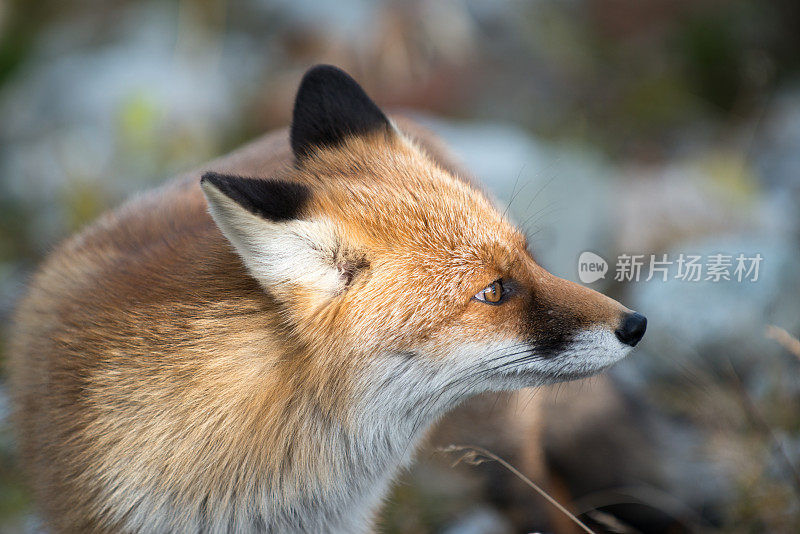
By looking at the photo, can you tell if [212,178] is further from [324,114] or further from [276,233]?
[324,114]

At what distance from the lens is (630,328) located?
2.75 m

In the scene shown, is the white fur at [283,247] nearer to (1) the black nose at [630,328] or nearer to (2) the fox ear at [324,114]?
(2) the fox ear at [324,114]

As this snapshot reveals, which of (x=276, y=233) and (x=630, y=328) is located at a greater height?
(x=276, y=233)

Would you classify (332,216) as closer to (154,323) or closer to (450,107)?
(154,323)

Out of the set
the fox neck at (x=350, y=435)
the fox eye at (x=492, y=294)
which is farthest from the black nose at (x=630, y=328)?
the fox neck at (x=350, y=435)

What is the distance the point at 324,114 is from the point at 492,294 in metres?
1.18

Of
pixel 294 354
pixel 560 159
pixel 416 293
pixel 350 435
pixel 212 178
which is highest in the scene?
pixel 212 178

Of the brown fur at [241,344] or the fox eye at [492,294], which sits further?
the fox eye at [492,294]

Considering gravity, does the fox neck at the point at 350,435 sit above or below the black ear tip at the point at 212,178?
below

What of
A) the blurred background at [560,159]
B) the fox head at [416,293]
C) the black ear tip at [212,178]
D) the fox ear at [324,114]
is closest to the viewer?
the black ear tip at [212,178]

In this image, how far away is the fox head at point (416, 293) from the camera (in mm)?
2607

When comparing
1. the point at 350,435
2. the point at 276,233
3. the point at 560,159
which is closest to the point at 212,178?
the point at 276,233

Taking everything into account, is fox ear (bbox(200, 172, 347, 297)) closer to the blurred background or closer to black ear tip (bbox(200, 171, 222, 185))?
black ear tip (bbox(200, 171, 222, 185))

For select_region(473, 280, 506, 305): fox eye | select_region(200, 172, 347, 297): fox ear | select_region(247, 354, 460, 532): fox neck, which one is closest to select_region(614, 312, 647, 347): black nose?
select_region(473, 280, 506, 305): fox eye
